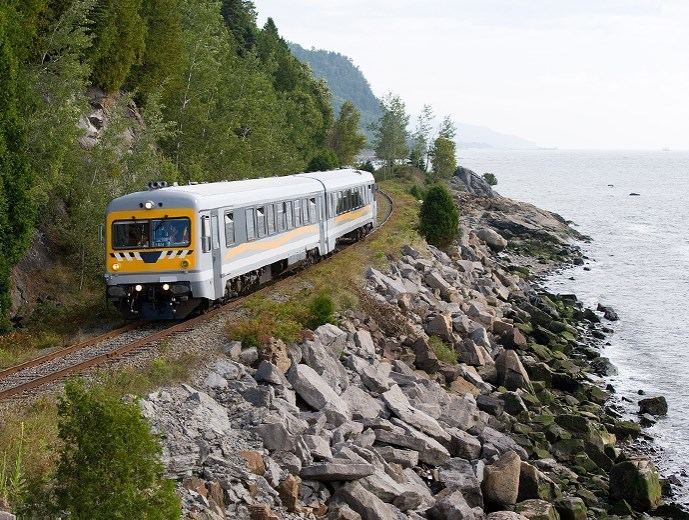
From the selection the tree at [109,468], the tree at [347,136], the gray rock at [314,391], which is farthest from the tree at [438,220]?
the tree at [347,136]

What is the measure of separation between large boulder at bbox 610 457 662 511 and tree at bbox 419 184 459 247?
90.2ft

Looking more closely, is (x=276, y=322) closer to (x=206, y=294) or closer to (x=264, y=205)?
(x=206, y=294)

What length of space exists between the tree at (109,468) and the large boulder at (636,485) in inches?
546

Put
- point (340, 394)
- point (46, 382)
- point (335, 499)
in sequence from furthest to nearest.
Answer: point (340, 394) < point (46, 382) < point (335, 499)

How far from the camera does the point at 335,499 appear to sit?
14.1 meters

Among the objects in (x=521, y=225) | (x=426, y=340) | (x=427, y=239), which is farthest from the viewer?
(x=521, y=225)

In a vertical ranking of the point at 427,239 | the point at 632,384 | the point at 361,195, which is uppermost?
the point at 361,195

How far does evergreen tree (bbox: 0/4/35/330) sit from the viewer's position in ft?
77.1

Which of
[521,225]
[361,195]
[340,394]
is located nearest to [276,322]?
[340,394]

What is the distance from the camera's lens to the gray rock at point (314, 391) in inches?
674

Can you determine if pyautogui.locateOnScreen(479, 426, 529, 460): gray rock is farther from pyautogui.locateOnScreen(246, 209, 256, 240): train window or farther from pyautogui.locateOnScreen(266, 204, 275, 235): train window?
pyautogui.locateOnScreen(266, 204, 275, 235): train window

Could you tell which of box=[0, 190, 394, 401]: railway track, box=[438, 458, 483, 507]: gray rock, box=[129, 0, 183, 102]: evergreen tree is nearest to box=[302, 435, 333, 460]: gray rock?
box=[438, 458, 483, 507]: gray rock

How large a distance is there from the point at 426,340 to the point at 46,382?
1248cm

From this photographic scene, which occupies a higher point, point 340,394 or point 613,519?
point 340,394
